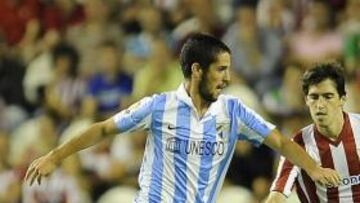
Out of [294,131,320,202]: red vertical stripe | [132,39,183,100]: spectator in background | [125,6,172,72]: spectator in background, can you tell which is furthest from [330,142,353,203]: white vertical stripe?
[125,6,172,72]: spectator in background

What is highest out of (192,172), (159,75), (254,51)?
(254,51)

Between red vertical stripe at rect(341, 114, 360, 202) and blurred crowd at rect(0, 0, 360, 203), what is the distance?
252cm

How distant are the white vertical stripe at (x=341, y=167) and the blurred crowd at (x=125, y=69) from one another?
252 cm

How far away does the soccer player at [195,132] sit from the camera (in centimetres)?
674

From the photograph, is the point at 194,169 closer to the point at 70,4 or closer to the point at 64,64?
the point at 64,64

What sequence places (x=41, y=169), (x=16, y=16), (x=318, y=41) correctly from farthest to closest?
(x=16, y=16)
(x=318, y=41)
(x=41, y=169)

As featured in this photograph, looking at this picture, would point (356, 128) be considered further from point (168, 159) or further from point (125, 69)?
point (125, 69)

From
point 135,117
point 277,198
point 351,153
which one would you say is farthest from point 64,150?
point 351,153

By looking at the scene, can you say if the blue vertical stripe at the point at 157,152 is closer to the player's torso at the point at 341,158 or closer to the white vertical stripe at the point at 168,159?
the white vertical stripe at the point at 168,159

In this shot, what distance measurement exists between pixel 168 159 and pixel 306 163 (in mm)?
795

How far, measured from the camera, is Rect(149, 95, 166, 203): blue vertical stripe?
6797mm

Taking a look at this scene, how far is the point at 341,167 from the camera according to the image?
276 inches

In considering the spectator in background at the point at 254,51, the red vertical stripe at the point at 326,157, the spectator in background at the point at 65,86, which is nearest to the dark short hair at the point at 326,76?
the red vertical stripe at the point at 326,157

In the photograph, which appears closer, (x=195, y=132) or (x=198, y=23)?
(x=195, y=132)
